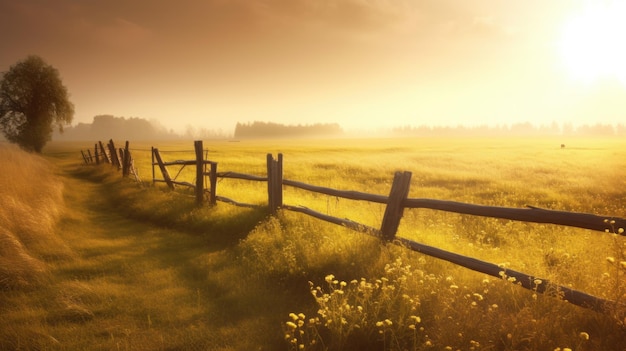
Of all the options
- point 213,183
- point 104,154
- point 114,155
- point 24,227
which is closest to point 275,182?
point 213,183

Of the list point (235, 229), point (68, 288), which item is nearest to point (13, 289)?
point (68, 288)

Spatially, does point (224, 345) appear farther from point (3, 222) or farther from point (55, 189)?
point (55, 189)

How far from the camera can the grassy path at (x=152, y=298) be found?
4000 mm

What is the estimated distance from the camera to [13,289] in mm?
4965

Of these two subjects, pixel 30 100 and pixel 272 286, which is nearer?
pixel 272 286

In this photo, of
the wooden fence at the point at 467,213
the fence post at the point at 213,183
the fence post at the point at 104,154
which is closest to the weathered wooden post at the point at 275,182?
the wooden fence at the point at 467,213

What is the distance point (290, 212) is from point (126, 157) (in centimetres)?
1232

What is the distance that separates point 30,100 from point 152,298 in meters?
46.9

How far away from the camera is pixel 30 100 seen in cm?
3884

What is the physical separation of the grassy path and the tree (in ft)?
136

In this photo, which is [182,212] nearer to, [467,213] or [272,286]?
[272,286]

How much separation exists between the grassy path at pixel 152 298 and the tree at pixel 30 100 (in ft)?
136

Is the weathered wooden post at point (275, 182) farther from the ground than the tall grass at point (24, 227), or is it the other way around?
the weathered wooden post at point (275, 182)

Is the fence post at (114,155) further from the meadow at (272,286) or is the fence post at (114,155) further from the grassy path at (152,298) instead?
the grassy path at (152,298)
